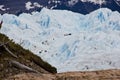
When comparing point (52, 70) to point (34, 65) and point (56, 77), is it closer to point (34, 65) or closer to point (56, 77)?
point (34, 65)

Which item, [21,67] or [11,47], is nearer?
[21,67]

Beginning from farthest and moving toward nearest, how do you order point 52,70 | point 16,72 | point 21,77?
point 52,70
point 16,72
point 21,77

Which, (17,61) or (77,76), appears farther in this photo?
(17,61)

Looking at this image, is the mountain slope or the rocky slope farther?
the mountain slope

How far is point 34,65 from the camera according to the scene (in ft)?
48.9

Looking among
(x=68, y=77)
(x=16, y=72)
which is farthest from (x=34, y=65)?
(x=68, y=77)

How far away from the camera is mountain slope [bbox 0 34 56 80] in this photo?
12.8 m

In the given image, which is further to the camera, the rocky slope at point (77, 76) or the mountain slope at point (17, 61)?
the mountain slope at point (17, 61)

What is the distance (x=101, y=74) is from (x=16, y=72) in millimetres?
2545

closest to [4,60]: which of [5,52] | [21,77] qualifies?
[5,52]

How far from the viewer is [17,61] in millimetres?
14117

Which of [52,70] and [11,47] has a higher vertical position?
[11,47]

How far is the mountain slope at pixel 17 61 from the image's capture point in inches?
503

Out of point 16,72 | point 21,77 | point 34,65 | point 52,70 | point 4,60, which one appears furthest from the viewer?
point 52,70
